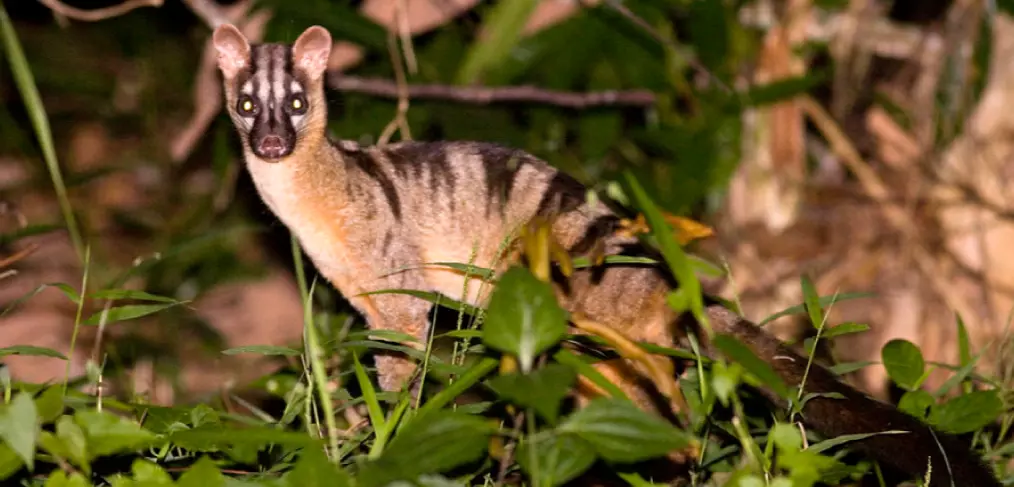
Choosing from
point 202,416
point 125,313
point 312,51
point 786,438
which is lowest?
point 202,416

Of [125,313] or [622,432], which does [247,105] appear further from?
[622,432]

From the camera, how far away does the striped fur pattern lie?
353 centimetres

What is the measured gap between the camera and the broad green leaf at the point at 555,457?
2.38 meters

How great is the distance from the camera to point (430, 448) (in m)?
2.38

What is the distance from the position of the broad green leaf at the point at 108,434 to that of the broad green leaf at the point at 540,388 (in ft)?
2.63

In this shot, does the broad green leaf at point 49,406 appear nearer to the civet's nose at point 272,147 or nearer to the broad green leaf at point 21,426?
the broad green leaf at point 21,426

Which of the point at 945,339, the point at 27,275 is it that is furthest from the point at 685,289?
the point at 27,275

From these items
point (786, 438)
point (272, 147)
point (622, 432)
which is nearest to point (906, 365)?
point (786, 438)

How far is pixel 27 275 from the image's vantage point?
22.1 ft

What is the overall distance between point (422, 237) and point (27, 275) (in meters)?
3.80

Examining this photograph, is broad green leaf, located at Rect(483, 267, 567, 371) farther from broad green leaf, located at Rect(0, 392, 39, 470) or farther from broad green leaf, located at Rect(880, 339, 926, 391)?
broad green leaf, located at Rect(880, 339, 926, 391)

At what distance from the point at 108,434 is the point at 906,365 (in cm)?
219

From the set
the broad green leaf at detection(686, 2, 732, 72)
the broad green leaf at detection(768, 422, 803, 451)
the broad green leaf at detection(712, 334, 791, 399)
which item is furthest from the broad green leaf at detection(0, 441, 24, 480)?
the broad green leaf at detection(686, 2, 732, 72)

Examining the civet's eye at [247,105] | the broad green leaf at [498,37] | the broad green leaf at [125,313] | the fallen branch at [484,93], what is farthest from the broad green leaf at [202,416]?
the broad green leaf at [498,37]
